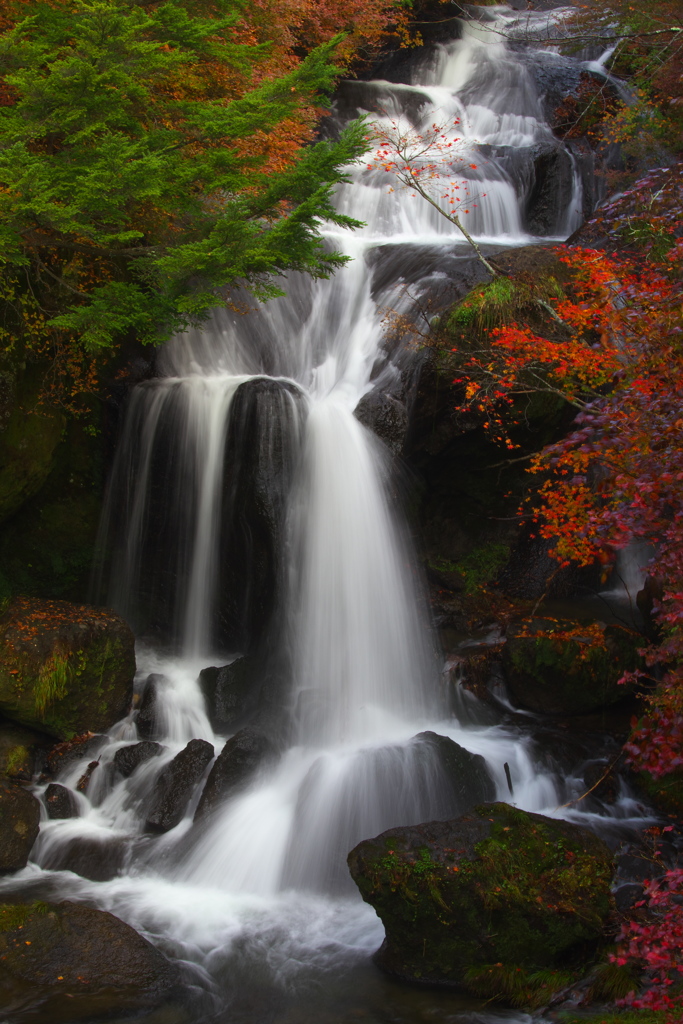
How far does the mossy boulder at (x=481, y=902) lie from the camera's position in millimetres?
A: 5000

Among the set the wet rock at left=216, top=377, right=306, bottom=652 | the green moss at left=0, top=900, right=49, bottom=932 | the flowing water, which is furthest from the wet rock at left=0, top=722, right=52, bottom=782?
the wet rock at left=216, top=377, right=306, bottom=652

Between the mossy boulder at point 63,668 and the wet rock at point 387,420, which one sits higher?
the wet rock at point 387,420

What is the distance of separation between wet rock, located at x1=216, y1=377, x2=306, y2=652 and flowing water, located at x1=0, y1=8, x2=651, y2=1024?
28 mm

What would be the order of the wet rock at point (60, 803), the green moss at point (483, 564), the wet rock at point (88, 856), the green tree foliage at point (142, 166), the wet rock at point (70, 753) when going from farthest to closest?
the green moss at point (483, 564) → the wet rock at point (70, 753) → the wet rock at point (60, 803) → the green tree foliage at point (142, 166) → the wet rock at point (88, 856)

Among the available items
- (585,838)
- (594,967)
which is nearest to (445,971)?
(594,967)

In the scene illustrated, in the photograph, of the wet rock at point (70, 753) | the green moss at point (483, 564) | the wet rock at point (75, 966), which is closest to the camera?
the wet rock at point (75, 966)

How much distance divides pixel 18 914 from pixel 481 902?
3.22m

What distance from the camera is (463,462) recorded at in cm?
1078

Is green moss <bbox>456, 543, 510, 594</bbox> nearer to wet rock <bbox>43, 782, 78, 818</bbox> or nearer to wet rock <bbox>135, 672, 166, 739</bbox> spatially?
wet rock <bbox>135, 672, 166, 739</bbox>

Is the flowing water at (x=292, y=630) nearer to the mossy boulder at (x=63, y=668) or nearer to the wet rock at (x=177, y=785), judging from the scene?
the wet rock at (x=177, y=785)

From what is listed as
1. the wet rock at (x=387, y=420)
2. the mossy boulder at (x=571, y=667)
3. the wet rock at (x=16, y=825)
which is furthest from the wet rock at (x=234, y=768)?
the wet rock at (x=387, y=420)

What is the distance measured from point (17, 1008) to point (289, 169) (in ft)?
25.9

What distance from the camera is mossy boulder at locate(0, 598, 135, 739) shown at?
311 inches

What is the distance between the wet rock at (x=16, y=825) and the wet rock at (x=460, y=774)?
12.1 ft
